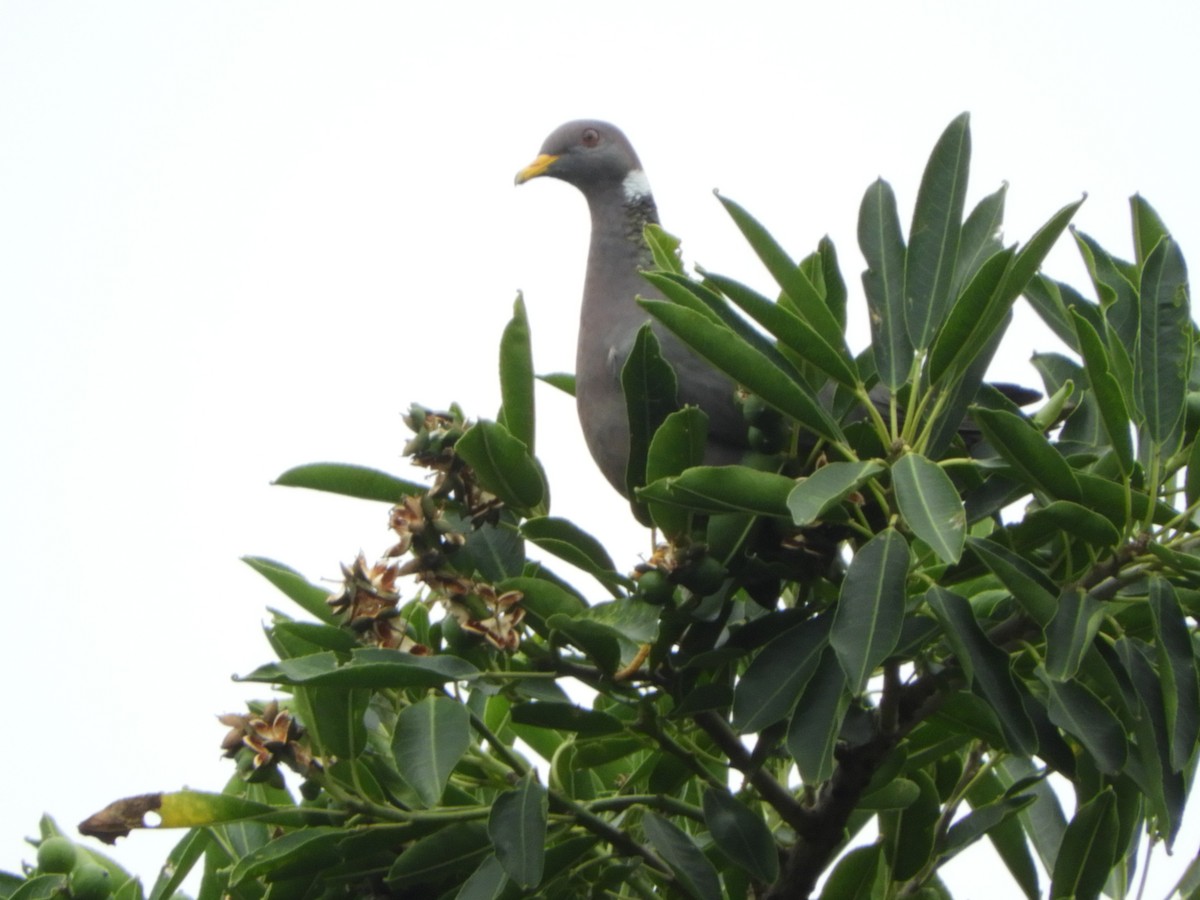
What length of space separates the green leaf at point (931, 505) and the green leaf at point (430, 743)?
2.37 ft

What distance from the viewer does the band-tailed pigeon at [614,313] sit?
10.8 ft

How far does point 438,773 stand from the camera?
7.20 ft

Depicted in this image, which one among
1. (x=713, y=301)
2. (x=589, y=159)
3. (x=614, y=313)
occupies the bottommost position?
(x=713, y=301)

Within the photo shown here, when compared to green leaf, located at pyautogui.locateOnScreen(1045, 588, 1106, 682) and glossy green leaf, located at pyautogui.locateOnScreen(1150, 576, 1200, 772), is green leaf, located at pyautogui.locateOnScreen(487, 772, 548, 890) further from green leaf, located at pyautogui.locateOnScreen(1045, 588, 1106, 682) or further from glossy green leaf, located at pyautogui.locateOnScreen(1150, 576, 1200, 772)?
glossy green leaf, located at pyautogui.locateOnScreen(1150, 576, 1200, 772)

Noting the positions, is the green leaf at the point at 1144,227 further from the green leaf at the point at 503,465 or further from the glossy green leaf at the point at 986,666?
the green leaf at the point at 503,465

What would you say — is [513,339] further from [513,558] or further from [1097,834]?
[1097,834]

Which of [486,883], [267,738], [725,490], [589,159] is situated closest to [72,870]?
[267,738]

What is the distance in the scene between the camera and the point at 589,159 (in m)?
4.32

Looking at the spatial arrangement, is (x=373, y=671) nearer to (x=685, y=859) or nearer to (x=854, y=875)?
(x=685, y=859)

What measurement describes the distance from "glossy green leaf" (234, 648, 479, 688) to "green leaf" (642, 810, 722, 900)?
45 cm

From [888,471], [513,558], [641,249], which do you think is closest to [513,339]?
[513,558]

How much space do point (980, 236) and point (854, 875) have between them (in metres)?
1.13

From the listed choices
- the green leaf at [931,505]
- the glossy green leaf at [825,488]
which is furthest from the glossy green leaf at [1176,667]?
the glossy green leaf at [825,488]

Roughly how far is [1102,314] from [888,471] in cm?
44
